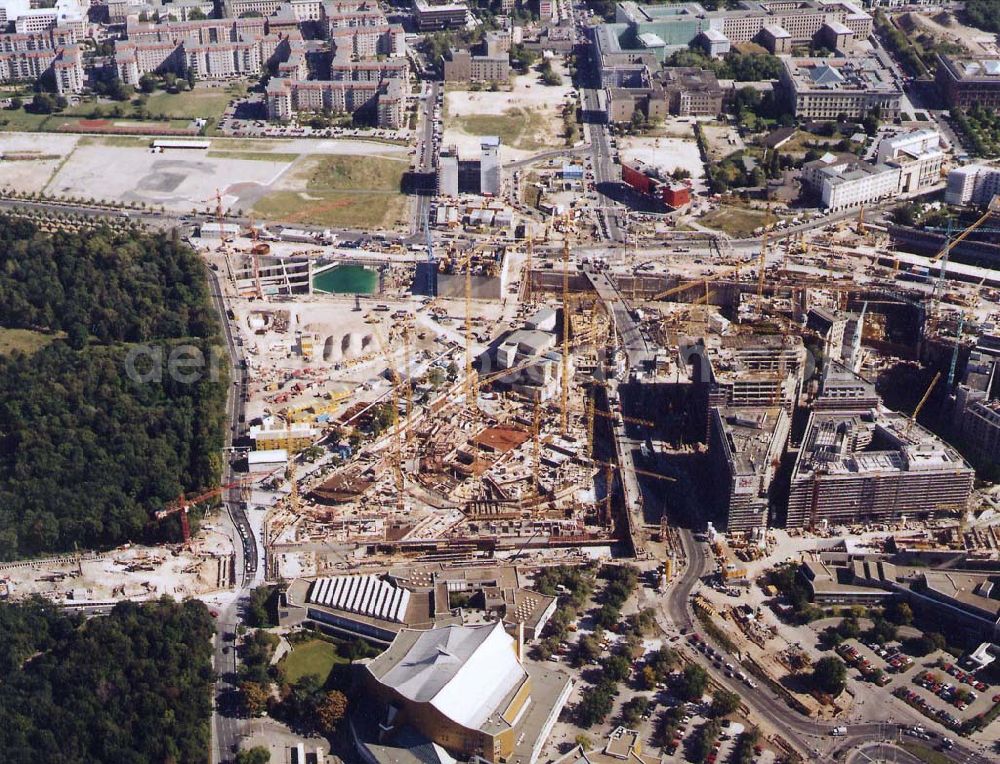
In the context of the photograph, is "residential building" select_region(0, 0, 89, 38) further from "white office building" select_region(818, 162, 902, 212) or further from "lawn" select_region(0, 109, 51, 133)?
"white office building" select_region(818, 162, 902, 212)

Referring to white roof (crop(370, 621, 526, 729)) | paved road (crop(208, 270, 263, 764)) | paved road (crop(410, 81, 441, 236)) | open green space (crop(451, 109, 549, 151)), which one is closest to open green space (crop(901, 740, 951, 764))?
white roof (crop(370, 621, 526, 729))

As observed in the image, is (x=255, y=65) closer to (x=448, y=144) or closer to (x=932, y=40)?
(x=448, y=144)

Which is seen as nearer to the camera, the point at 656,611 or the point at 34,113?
the point at 656,611

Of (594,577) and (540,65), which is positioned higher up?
(540,65)

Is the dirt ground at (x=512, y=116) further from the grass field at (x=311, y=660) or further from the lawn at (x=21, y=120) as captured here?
the grass field at (x=311, y=660)

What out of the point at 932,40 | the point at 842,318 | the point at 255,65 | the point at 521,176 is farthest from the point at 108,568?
the point at 932,40

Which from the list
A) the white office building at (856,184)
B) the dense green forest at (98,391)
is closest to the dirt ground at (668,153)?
the white office building at (856,184)

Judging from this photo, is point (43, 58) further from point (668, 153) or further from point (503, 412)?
point (503, 412)
